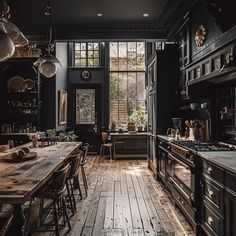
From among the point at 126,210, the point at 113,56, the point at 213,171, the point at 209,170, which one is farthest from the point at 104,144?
the point at 213,171

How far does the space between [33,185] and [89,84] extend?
8201mm

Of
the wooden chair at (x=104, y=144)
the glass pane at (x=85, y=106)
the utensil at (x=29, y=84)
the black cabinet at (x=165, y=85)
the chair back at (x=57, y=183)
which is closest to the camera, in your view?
the chair back at (x=57, y=183)

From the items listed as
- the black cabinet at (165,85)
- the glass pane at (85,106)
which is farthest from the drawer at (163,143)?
the glass pane at (85,106)

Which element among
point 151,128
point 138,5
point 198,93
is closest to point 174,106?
point 151,128

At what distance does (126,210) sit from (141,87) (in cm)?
663

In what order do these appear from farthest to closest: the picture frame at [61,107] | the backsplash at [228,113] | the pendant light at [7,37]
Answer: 1. the picture frame at [61,107]
2. the backsplash at [228,113]
3. the pendant light at [7,37]

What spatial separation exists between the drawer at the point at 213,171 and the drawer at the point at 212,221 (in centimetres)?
33

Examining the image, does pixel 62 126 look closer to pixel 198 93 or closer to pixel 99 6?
pixel 99 6

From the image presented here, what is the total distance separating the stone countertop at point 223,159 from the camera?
8.02 ft

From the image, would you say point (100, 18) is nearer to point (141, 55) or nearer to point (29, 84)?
point (29, 84)

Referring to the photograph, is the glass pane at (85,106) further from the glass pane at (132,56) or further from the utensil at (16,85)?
the utensil at (16,85)

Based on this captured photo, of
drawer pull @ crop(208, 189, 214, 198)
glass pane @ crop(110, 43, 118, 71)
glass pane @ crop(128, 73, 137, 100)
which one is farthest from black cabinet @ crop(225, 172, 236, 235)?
glass pane @ crop(110, 43, 118, 71)

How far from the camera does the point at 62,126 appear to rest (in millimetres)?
9062

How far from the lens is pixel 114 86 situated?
10391 millimetres
